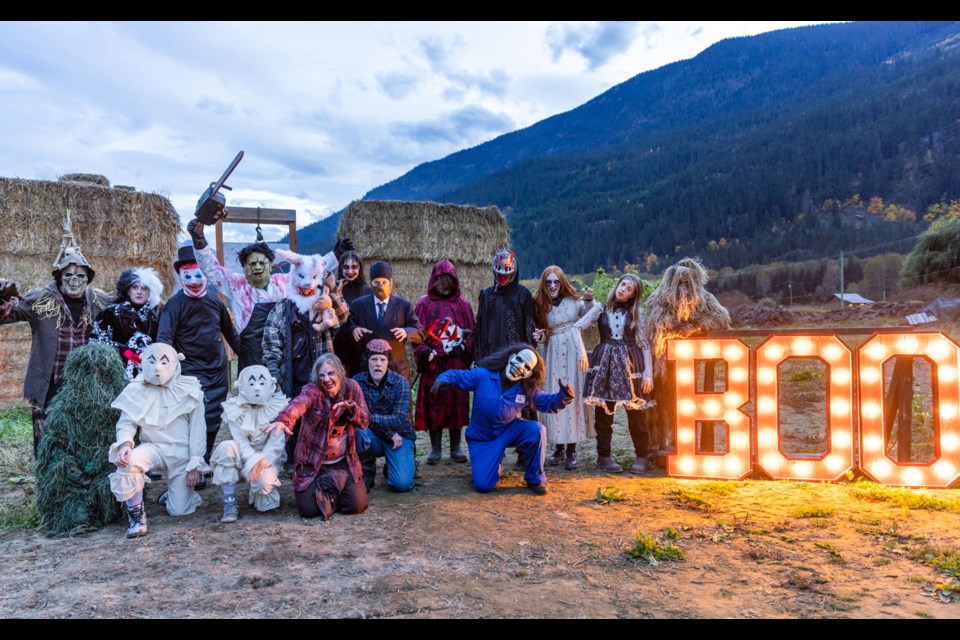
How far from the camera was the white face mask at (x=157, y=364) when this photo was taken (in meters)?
4.82

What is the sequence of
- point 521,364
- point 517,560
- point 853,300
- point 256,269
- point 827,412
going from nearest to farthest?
point 517,560 < point 827,412 < point 521,364 < point 256,269 < point 853,300

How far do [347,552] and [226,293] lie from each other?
3.02 metres

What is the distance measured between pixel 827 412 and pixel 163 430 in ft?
17.5

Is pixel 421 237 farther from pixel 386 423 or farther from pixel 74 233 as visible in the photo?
pixel 386 423

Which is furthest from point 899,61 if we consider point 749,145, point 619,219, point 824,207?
point 619,219

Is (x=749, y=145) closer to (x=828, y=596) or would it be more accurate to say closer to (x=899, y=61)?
(x=899, y=61)

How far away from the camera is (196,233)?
5.77 m

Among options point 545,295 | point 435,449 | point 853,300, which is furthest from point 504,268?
point 853,300

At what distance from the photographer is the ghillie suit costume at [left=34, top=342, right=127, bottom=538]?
188 inches

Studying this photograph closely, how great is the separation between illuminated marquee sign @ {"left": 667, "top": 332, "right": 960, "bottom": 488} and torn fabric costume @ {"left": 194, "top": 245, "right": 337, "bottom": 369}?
142 inches

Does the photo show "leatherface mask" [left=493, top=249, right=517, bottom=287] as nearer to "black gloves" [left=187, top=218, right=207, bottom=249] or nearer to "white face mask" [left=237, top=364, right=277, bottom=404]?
"white face mask" [left=237, top=364, right=277, bottom=404]

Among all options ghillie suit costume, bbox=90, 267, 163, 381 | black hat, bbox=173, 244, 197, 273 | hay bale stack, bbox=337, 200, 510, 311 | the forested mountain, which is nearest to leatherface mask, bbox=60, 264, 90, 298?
ghillie suit costume, bbox=90, 267, 163, 381

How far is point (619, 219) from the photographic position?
4472 cm

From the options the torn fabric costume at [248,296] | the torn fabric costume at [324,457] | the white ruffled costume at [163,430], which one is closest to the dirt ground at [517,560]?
the torn fabric costume at [324,457]
